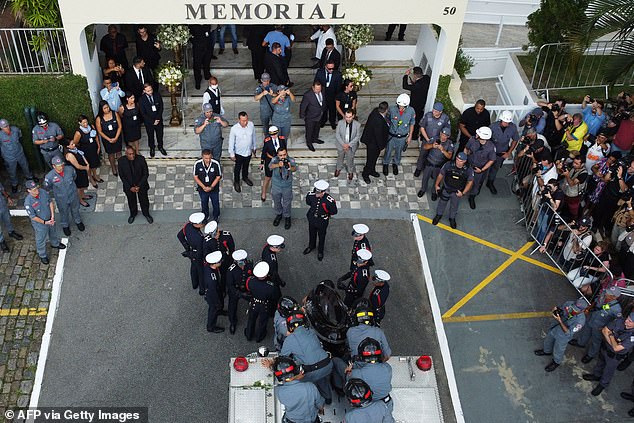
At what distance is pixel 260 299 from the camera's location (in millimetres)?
9281

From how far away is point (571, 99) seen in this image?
14234 millimetres

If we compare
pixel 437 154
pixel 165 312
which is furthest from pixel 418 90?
pixel 165 312

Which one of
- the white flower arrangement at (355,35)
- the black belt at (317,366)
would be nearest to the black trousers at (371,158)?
the white flower arrangement at (355,35)

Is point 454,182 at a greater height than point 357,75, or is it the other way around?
point 357,75

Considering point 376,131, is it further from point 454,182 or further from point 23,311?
point 23,311

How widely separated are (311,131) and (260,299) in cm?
485

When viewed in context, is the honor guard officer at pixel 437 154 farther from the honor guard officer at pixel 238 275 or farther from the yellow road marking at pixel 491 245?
the honor guard officer at pixel 238 275

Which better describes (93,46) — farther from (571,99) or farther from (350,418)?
(571,99)

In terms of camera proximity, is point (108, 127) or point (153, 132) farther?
point (153, 132)

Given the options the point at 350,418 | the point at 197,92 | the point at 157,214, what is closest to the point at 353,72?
the point at 197,92

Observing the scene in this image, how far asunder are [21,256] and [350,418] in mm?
6873

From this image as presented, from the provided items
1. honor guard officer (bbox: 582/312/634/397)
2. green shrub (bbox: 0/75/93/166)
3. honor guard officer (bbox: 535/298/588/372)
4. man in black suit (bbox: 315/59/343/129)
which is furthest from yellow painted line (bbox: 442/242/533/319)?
green shrub (bbox: 0/75/93/166)

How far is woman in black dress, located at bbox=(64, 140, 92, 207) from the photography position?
11219 mm

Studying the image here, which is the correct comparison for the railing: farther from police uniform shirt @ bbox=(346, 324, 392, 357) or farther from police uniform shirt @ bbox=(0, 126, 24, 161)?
police uniform shirt @ bbox=(346, 324, 392, 357)
